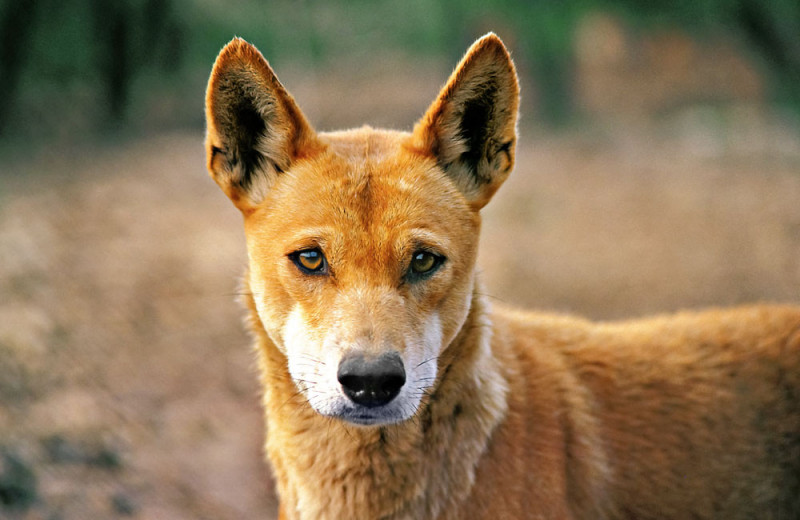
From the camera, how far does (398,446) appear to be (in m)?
2.49

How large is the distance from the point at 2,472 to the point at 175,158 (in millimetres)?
6076

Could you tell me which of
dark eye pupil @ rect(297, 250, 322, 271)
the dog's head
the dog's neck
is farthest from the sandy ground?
dark eye pupil @ rect(297, 250, 322, 271)

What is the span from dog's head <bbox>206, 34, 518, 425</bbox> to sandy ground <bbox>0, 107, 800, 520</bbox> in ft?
6.27

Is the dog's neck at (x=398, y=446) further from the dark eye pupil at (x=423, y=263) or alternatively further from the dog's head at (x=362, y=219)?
the dark eye pupil at (x=423, y=263)

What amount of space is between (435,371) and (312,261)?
602mm

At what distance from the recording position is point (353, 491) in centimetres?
251

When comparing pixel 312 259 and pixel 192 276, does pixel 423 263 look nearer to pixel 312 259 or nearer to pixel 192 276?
pixel 312 259

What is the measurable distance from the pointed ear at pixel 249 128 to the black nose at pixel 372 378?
0.92 m

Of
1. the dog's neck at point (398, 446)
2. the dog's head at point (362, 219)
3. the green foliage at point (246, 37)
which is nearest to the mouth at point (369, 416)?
the dog's head at point (362, 219)

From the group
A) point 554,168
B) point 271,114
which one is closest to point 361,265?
point 271,114

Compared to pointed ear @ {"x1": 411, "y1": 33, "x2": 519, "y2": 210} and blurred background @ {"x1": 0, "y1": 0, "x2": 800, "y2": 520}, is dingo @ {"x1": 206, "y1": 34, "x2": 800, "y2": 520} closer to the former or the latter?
pointed ear @ {"x1": 411, "y1": 33, "x2": 519, "y2": 210}

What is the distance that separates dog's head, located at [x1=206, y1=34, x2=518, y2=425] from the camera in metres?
2.25

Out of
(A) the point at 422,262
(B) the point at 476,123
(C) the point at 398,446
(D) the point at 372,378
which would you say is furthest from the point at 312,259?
(B) the point at 476,123

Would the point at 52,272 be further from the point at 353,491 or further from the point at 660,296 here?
the point at 660,296
